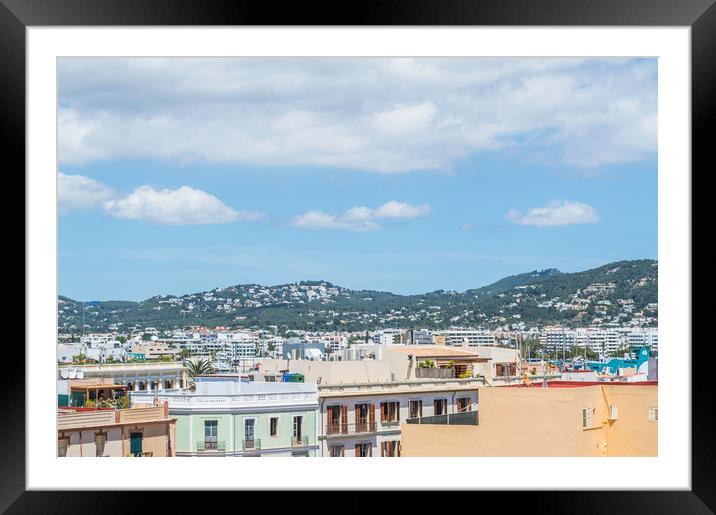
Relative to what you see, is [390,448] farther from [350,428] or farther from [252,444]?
[252,444]

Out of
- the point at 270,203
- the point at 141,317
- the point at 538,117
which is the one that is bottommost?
the point at 141,317

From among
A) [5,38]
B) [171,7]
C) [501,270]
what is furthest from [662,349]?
[501,270]

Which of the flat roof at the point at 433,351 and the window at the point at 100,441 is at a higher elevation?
the flat roof at the point at 433,351

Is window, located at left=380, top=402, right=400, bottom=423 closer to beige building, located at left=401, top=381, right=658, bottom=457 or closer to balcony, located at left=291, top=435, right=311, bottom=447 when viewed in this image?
balcony, located at left=291, top=435, right=311, bottom=447

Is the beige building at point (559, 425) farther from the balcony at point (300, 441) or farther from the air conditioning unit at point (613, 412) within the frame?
the balcony at point (300, 441)

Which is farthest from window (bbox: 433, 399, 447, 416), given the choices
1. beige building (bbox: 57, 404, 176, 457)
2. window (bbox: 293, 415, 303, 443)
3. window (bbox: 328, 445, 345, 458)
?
beige building (bbox: 57, 404, 176, 457)

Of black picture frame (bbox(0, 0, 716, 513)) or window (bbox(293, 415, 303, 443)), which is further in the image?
window (bbox(293, 415, 303, 443))

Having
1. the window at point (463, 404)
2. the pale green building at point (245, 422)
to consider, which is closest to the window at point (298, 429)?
the pale green building at point (245, 422)

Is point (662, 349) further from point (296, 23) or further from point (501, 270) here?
point (501, 270)
